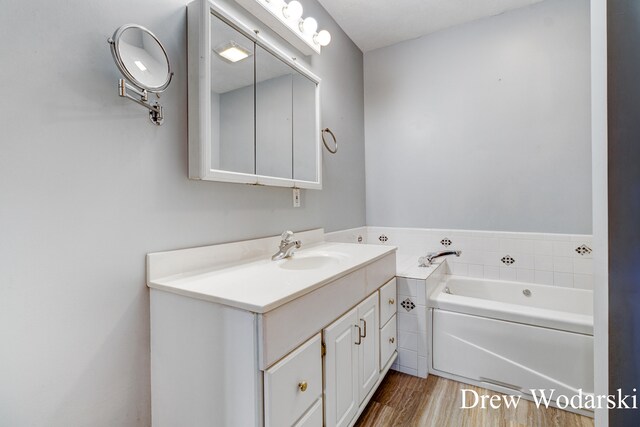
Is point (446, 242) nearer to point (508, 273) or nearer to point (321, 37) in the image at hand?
point (508, 273)

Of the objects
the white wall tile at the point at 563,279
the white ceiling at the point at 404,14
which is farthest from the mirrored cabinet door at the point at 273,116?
the white wall tile at the point at 563,279

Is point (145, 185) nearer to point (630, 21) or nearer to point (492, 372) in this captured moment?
point (630, 21)

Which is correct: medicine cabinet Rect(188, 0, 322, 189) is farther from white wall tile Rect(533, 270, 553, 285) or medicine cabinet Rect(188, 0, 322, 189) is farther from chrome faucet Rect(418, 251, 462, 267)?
white wall tile Rect(533, 270, 553, 285)

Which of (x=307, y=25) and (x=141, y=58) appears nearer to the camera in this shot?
(x=141, y=58)

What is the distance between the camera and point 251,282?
0.96m

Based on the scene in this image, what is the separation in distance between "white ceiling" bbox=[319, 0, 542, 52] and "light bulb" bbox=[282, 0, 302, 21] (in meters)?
0.58

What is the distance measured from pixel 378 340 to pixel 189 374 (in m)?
0.96

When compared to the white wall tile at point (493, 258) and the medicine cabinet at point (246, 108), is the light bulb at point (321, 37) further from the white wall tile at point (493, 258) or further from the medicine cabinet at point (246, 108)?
the white wall tile at point (493, 258)

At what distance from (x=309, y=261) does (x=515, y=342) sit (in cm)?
124

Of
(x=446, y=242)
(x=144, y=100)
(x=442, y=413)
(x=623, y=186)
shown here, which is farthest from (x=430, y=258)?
(x=144, y=100)

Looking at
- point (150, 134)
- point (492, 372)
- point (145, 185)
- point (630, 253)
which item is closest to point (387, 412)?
point (492, 372)

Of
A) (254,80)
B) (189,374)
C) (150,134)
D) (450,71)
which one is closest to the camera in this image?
(189,374)

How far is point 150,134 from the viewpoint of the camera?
98 cm

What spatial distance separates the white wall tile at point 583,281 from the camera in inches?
74.5
